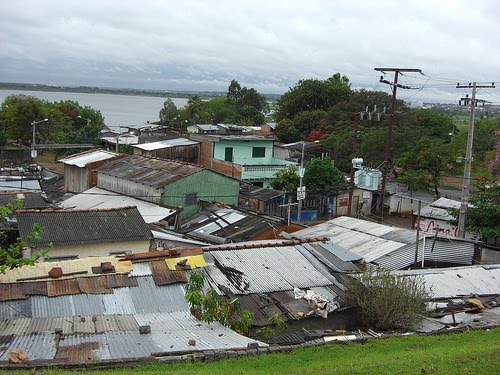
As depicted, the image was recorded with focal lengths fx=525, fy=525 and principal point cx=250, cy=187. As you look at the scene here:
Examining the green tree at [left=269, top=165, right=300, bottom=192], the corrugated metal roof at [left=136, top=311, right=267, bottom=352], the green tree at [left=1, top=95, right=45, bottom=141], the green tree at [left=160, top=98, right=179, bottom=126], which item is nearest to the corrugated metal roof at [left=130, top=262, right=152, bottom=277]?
the corrugated metal roof at [left=136, top=311, right=267, bottom=352]

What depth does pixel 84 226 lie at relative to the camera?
18.9 metres

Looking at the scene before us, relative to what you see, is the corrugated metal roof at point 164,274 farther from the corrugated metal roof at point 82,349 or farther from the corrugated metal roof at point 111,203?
the corrugated metal roof at point 111,203

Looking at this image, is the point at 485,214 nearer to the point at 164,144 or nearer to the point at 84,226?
the point at 84,226

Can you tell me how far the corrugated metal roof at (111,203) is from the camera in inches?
974

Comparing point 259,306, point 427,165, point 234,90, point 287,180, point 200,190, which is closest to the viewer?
point 259,306

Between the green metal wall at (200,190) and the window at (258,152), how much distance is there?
47.1 ft

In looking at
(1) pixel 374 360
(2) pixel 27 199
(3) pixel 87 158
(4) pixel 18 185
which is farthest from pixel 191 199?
(1) pixel 374 360

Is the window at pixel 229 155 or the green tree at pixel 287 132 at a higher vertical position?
the green tree at pixel 287 132

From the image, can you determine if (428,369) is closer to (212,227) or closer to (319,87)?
(212,227)

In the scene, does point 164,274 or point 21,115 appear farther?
point 21,115

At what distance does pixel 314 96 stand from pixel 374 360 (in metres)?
60.6

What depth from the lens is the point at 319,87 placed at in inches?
2692

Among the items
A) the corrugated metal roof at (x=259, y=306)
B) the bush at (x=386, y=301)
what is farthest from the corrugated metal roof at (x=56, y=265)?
the bush at (x=386, y=301)

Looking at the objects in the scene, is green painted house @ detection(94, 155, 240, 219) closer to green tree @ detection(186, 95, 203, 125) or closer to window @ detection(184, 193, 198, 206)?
window @ detection(184, 193, 198, 206)
